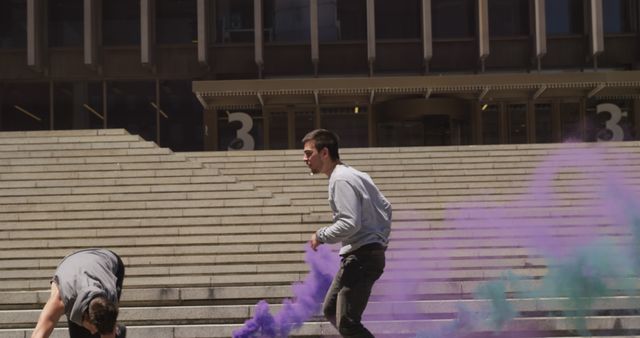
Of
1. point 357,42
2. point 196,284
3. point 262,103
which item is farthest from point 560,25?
→ point 196,284

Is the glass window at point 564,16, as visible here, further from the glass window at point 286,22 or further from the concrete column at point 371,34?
the glass window at point 286,22

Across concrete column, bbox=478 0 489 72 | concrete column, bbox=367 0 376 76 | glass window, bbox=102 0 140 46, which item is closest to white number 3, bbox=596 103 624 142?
concrete column, bbox=478 0 489 72

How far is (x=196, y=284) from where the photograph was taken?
883 centimetres

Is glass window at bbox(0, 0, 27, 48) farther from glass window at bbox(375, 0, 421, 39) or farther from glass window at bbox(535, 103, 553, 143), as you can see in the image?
glass window at bbox(535, 103, 553, 143)

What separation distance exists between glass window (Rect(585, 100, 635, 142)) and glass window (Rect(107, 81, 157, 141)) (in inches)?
537

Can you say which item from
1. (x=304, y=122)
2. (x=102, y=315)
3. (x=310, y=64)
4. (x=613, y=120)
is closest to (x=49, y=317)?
(x=102, y=315)

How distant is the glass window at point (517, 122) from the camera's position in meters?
24.6

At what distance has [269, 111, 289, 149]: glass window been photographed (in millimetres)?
24312

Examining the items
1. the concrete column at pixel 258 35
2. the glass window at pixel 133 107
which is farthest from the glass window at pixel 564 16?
the glass window at pixel 133 107

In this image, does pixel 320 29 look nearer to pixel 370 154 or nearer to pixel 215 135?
pixel 215 135

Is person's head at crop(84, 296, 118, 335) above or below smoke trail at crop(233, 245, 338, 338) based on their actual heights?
above

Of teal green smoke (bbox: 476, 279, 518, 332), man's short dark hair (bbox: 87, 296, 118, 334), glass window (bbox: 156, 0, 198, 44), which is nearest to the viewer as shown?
man's short dark hair (bbox: 87, 296, 118, 334)

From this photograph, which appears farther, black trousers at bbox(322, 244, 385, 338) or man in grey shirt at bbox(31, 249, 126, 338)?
black trousers at bbox(322, 244, 385, 338)

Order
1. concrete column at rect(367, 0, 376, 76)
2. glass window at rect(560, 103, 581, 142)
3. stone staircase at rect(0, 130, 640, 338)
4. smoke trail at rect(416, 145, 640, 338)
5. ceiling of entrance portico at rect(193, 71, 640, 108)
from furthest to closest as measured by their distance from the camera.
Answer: glass window at rect(560, 103, 581, 142), concrete column at rect(367, 0, 376, 76), ceiling of entrance portico at rect(193, 71, 640, 108), stone staircase at rect(0, 130, 640, 338), smoke trail at rect(416, 145, 640, 338)
